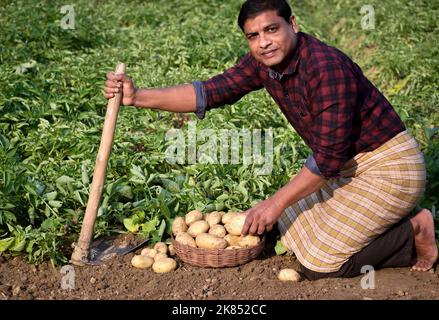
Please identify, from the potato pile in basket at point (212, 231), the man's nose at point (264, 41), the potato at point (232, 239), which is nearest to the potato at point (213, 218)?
the potato pile in basket at point (212, 231)

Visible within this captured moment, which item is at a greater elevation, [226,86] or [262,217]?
[226,86]

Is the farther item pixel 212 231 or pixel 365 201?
pixel 212 231

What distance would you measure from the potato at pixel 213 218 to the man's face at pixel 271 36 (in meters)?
0.84

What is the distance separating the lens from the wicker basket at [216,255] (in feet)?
9.41

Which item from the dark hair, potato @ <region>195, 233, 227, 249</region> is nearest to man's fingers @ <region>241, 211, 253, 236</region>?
potato @ <region>195, 233, 227, 249</region>

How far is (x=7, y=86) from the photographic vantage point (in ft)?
14.6

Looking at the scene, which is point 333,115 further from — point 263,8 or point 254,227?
point 254,227

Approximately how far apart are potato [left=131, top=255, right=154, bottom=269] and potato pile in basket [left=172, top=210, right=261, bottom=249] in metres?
0.17

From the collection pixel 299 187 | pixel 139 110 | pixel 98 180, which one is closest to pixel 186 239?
pixel 98 180

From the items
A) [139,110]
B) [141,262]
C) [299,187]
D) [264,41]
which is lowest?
[141,262]

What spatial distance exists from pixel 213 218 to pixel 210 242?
0.19 metres

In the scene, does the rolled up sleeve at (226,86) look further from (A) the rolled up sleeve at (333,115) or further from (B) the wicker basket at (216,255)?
(B) the wicker basket at (216,255)

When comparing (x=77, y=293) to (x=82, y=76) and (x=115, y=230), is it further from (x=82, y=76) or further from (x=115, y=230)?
(x=82, y=76)

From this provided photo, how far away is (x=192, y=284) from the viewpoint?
280 cm
